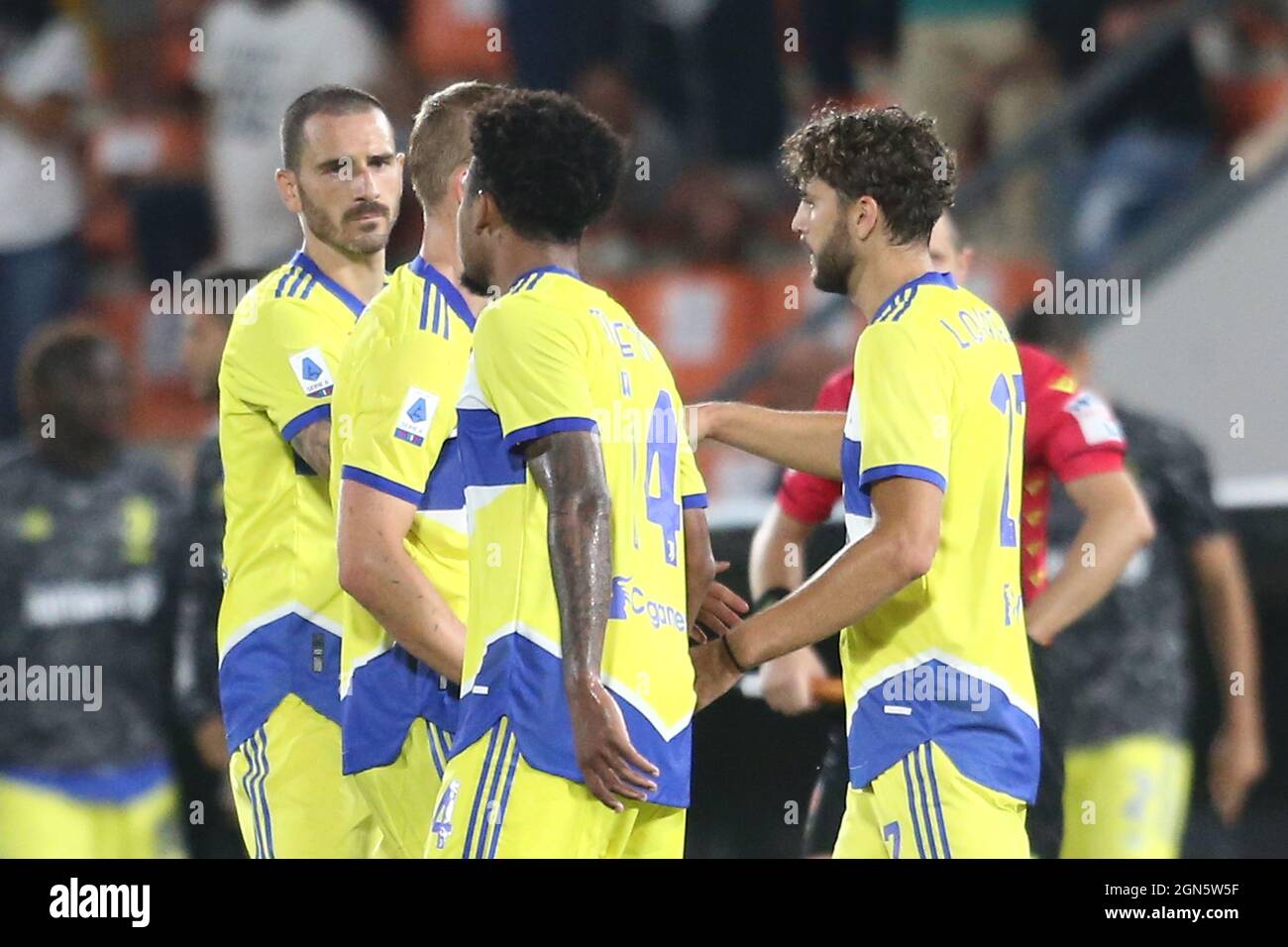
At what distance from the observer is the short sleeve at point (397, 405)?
342cm

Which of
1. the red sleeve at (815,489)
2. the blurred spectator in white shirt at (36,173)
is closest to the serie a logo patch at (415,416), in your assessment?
the red sleeve at (815,489)

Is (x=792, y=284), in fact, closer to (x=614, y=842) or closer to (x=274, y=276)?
(x=274, y=276)

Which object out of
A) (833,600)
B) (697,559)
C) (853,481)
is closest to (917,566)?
(833,600)

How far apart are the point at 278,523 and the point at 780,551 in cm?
110

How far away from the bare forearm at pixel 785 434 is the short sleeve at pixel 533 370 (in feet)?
2.08

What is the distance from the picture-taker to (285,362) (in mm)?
3770

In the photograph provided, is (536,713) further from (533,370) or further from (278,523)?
(278,523)

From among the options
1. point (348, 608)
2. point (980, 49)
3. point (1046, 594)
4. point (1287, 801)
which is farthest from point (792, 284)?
point (348, 608)

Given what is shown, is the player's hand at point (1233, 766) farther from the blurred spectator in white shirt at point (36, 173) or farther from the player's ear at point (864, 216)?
the blurred spectator in white shirt at point (36, 173)

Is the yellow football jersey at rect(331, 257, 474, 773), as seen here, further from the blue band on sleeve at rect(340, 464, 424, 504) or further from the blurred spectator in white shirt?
the blurred spectator in white shirt

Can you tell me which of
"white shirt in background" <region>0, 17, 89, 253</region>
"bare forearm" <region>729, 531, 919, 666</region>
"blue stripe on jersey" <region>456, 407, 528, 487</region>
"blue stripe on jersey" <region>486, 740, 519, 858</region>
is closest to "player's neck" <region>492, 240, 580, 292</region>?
"blue stripe on jersey" <region>456, 407, 528, 487</region>

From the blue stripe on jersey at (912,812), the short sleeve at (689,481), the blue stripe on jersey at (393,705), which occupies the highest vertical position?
the short sleeve at (689,481)

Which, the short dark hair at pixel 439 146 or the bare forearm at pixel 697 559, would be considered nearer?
the bare forearm at pixel 697 559

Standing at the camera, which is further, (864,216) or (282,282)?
(282,282)
